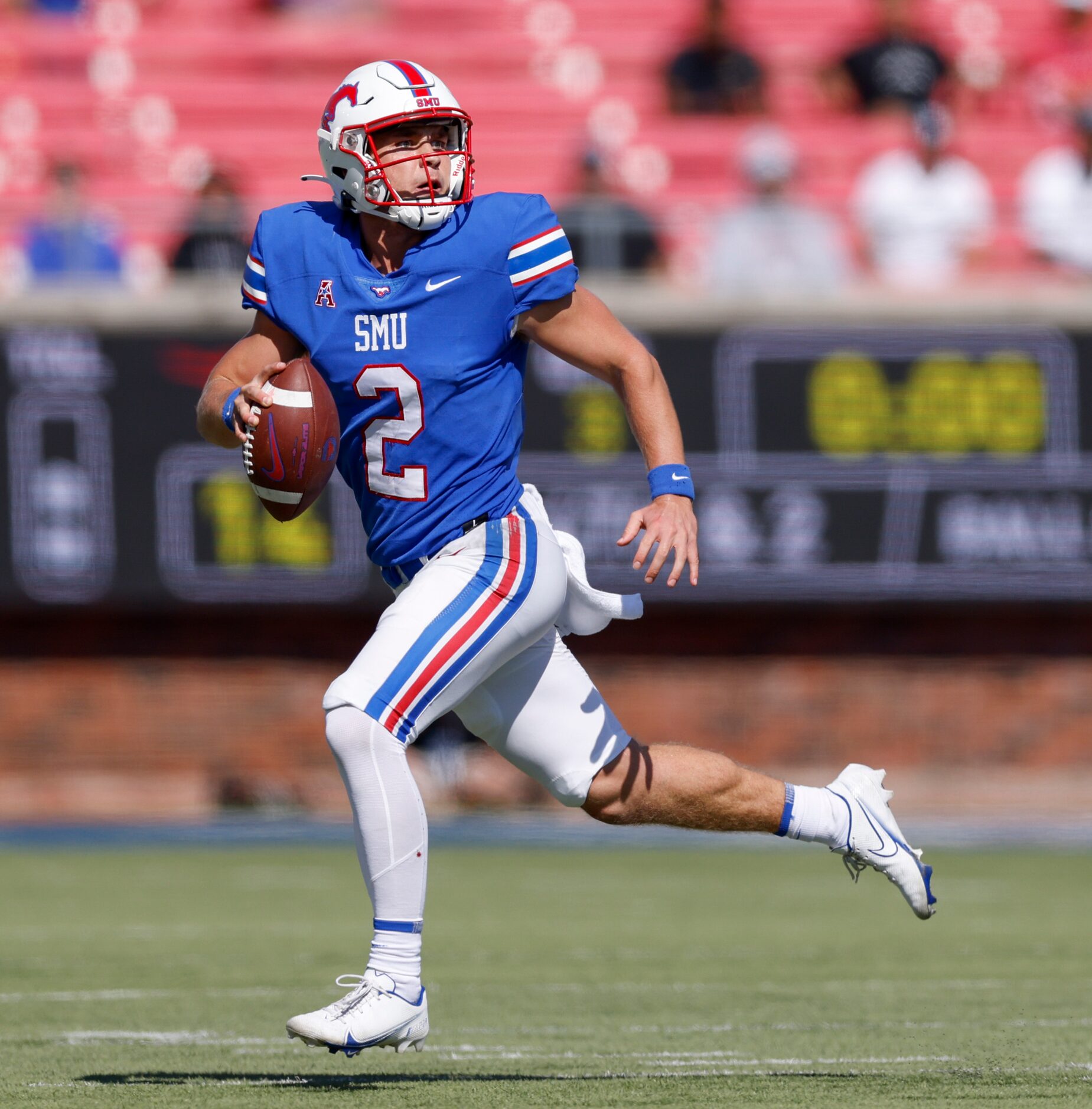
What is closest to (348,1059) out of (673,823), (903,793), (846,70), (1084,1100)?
(673,823)

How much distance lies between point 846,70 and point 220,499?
4959mm

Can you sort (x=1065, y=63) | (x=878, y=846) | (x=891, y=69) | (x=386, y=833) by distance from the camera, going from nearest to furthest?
(x=386, y=833)
(x=878, y=846)
(x=891, y=69)
(x=1065, y=63)

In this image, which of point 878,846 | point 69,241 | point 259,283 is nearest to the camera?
point 259,283

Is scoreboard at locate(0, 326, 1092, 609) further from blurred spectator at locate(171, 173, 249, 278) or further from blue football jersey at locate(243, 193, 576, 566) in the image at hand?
blue football jersey at locate(243, 193, 576, 566)

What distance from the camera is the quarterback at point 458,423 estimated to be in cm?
419

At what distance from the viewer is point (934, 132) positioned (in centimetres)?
1252

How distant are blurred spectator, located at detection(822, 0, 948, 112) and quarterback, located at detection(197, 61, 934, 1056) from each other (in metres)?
9.77

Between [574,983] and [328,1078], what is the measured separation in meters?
1.75

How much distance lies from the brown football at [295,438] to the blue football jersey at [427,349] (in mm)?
96

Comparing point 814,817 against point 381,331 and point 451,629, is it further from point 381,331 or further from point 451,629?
point 381,331

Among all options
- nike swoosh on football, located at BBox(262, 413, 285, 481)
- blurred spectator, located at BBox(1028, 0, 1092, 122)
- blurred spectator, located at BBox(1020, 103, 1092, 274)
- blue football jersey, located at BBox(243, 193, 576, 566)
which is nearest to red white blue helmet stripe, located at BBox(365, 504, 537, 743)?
blue football jersey, located at BBox(243, 193, 576, 566)

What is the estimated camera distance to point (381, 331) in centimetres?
430

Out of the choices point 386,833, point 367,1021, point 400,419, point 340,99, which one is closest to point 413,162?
point 340,99

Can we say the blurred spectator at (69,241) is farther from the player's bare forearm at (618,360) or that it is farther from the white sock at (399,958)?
the white sock at (399,958)
